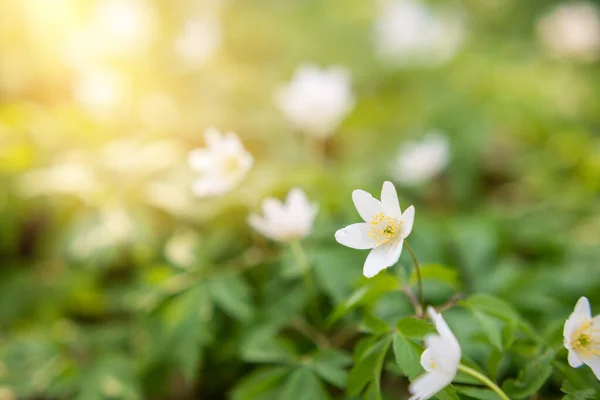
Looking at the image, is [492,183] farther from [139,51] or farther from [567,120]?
[139,51]

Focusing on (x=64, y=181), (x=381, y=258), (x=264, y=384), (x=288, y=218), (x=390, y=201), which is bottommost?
(x=264, y=384)

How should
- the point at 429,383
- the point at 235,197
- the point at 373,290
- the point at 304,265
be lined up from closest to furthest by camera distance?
the point at 429,383 < the point at 373,290 < the point at 304,265 < the point at 235,197

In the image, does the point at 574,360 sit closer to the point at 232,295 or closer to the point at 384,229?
the point at 384,229

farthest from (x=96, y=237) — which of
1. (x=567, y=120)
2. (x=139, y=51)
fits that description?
(x=567, y=120)

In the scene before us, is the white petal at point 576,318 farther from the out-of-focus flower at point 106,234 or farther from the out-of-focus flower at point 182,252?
the out-of-focus flower at point 106,234

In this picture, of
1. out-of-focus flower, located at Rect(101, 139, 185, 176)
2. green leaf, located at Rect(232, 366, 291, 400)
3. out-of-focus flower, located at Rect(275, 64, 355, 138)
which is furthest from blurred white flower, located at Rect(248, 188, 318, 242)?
out-of-focus flower, located at Rect(101, 139, 185, 176)

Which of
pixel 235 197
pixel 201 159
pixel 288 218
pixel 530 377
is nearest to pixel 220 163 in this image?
pixel 201 159

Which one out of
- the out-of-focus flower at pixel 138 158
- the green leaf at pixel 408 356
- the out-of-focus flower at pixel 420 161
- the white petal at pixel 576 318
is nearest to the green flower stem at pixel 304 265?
the green leaf at pixel 408 356
